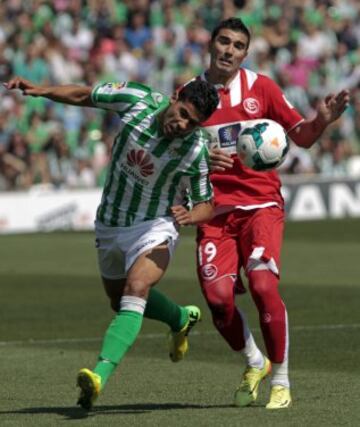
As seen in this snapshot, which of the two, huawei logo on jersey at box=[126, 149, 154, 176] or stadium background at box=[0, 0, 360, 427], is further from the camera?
stadium background at box=[0, 0, 360, 427]

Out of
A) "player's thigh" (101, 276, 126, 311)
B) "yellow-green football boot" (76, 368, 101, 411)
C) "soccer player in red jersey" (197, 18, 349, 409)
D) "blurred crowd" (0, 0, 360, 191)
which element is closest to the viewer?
"yellow-green football boot" (76, 368, 101, 411)

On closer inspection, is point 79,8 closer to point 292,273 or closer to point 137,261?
point 292,273

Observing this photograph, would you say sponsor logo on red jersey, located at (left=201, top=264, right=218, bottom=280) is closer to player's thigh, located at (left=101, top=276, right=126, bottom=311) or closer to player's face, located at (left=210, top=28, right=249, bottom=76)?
player's thigh, located at (left=101, top=276, right=126, bottom=311)

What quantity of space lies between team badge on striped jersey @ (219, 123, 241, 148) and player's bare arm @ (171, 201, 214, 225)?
1.73 ft

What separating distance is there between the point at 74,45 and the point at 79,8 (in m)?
1.07

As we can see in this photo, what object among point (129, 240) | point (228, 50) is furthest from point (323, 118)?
point (129, 240)

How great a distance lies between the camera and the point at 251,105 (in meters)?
9.52

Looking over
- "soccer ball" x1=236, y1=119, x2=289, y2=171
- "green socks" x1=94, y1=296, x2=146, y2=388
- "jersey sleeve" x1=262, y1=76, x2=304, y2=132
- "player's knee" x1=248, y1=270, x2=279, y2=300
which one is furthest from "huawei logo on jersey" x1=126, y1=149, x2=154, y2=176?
"jersey sleeve" x1=262, y1=76, x2=304, y2=132

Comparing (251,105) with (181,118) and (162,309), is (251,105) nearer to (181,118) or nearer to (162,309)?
(181,118)

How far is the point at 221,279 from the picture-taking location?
30.3 feet

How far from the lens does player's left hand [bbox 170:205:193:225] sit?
8.87 m

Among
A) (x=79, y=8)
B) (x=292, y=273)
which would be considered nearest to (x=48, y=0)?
(x=79, y=8)

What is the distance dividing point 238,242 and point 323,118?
0.97 m

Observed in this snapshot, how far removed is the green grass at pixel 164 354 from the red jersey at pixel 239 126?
127cm
